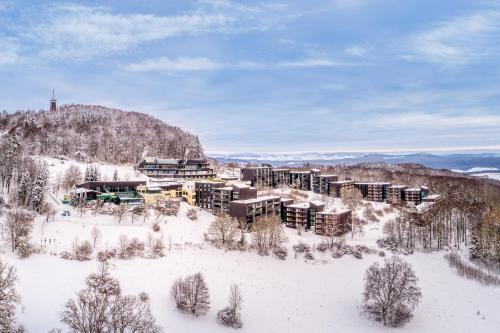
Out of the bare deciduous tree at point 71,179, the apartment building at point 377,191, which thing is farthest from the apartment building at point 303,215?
the bare deciduous tree at point 71,179

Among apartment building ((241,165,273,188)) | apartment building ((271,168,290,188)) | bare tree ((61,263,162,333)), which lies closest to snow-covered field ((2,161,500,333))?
bare tree ((61,263,162,333))

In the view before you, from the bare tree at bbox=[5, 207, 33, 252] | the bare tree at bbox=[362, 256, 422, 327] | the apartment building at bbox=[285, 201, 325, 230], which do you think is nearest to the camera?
the bare tree at bbox=[362, 256, 422, 327]

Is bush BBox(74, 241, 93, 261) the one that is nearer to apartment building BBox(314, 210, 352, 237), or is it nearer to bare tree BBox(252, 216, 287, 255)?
bare tree BBox(252, 216, 287, 255)

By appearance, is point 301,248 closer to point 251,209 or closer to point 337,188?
point 251,209

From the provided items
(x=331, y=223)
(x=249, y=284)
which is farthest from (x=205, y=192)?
(x=249, y=284)

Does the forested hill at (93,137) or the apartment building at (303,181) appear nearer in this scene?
the apartment building at (303,181)

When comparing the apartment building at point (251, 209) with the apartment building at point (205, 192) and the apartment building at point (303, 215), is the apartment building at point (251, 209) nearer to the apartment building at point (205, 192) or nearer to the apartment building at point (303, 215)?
the apartment building at point (303, 215)

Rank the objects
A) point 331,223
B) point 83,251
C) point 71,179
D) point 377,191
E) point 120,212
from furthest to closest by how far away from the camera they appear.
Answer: point 377,191
point 71,179
point 331,223
point 120,212
point 83,251
